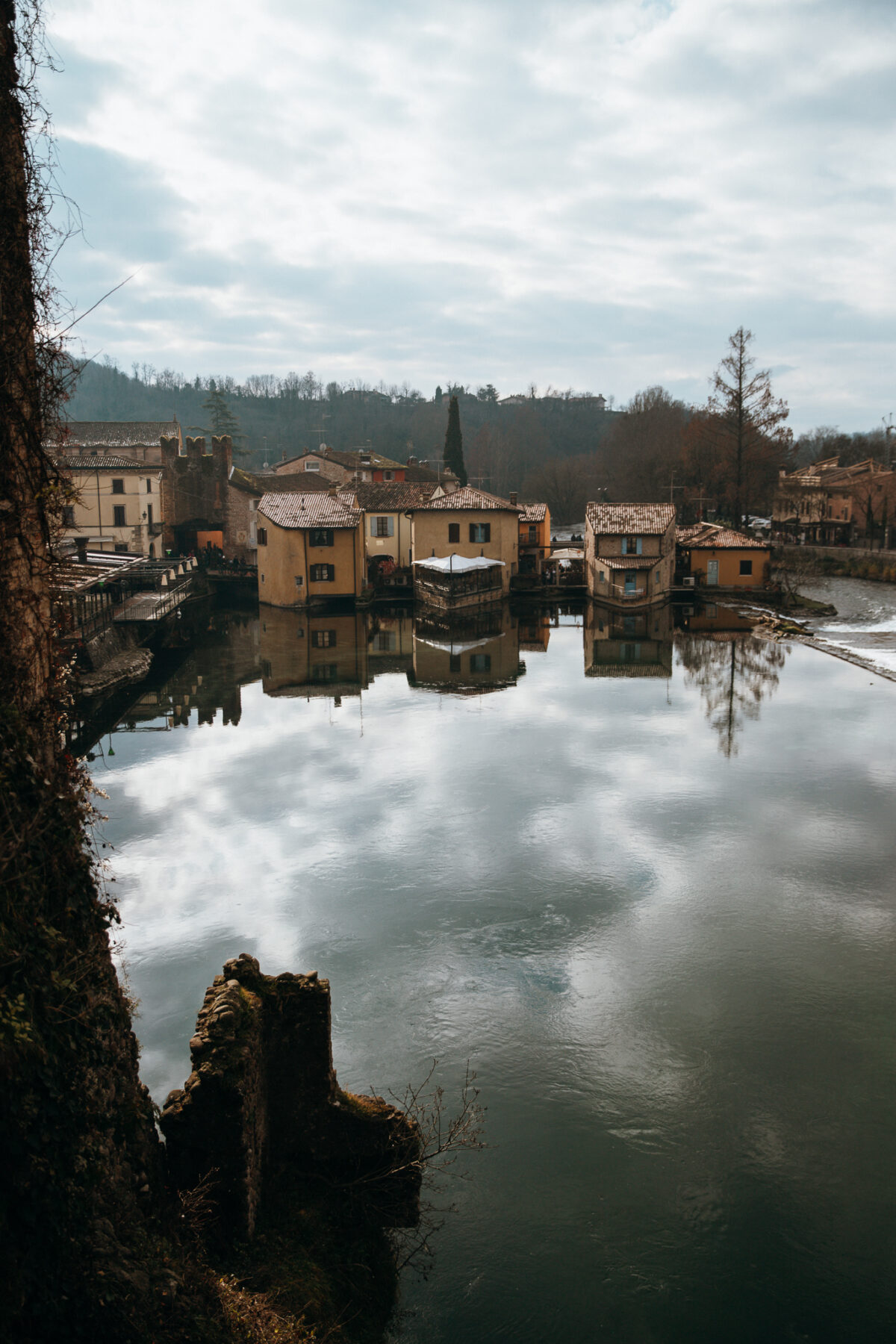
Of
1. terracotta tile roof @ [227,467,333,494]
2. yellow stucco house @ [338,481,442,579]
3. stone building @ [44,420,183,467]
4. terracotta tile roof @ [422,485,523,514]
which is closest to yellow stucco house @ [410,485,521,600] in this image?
terracotta tile roof @ [422,485,523,514]

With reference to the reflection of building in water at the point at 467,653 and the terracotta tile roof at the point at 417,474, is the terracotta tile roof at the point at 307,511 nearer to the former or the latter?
the reflection of building in water at the point at 467,653

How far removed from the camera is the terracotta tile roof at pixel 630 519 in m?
47.5

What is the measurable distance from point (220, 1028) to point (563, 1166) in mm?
3909

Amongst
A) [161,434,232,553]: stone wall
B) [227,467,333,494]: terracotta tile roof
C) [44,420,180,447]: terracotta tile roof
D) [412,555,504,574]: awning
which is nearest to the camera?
[412,555,504,574]: awning

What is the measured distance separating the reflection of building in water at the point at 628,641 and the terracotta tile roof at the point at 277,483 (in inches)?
830

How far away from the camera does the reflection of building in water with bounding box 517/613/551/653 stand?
119 feet

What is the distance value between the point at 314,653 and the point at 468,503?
16576 mm

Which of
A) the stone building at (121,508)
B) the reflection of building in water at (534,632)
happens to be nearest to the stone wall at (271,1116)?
the reflection of building in water at (534,632)

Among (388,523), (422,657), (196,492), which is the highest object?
(196,492)

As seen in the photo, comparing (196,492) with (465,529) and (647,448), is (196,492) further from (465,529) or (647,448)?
(647,448)

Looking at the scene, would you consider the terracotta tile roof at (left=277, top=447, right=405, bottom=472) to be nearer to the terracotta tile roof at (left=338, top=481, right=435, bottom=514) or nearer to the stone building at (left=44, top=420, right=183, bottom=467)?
the stone building at (left=44, top=420, right=183, bottom=467)

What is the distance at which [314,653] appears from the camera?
34969 mm

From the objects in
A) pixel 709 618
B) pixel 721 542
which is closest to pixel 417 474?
pixel 721 542

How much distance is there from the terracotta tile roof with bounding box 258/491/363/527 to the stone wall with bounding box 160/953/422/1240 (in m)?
38.9
